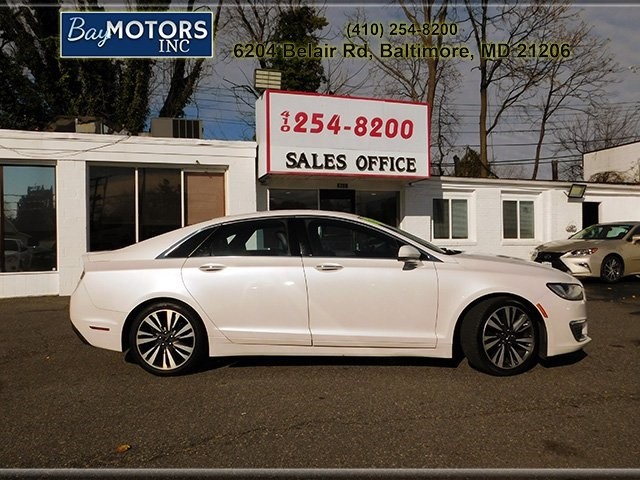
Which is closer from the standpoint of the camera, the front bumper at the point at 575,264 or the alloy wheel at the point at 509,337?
the alloy wheel at the point at 509,337

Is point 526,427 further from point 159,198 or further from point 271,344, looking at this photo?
point 159,198

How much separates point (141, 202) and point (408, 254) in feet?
26.6

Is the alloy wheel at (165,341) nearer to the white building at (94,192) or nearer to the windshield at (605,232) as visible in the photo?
the white building at (94,192)

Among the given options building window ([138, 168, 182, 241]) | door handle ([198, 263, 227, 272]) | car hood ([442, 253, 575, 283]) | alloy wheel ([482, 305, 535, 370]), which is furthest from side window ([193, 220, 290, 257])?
building window ([138, 168, 182, 241])

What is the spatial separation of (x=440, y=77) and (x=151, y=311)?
81.4 feet

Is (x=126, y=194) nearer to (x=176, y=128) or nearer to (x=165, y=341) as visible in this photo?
(x=176, y=128)

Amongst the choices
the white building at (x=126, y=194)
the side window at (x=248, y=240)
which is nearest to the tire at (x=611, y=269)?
the white building at (x=126, y=194)

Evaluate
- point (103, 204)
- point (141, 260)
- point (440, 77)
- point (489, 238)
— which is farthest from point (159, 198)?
point (440, 77)

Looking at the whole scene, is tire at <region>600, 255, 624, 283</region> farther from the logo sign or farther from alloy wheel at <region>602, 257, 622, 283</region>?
the logo sign

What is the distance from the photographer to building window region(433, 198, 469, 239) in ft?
47.6

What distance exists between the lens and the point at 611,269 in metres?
12.1

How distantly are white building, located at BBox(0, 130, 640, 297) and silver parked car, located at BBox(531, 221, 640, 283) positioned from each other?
2965 millimetres

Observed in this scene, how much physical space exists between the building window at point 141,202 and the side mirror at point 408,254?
7.72 meters

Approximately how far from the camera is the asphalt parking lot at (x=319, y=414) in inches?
131
